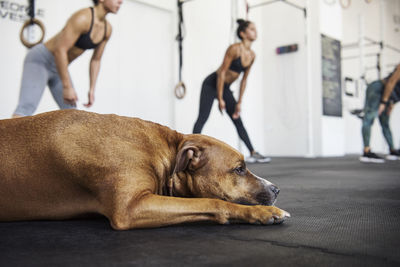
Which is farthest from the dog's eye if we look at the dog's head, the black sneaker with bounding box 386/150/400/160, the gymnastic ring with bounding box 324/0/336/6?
the gymnastic ring with bounding box 324/0/336/6

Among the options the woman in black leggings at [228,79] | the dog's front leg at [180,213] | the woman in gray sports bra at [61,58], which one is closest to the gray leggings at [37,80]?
the woman in gray sports bra at [61,58]

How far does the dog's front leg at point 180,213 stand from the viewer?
50.6 inches

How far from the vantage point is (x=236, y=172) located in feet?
5.17

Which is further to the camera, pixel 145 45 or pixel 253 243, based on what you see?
pixel 145 45

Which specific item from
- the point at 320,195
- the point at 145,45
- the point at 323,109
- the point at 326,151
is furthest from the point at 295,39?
the point at 320,195

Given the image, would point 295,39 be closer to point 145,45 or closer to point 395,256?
point 145,45

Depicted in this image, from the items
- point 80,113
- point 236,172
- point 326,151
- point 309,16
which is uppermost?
point 309,16

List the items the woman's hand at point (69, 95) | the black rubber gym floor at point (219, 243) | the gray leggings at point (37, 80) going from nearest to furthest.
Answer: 1. the black rubber gym floor at point (219, 243)
2. the gray leggings at point (37, 80)
3. the woman's hand at point (69, 95)

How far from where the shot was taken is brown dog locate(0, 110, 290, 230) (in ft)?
4.32

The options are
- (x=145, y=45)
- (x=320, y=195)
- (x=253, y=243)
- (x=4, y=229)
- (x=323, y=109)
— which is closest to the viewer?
(x=253, y=243)

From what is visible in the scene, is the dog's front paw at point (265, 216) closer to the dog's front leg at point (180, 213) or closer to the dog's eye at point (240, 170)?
the dog's front leg at point (180, 213)

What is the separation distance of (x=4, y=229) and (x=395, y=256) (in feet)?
4.28

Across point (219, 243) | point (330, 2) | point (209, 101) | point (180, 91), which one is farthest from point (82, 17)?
point (330, 2)

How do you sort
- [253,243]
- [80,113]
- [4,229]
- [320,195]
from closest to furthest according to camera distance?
[253,243] → [4,229] → [80,113] → [320,195]
